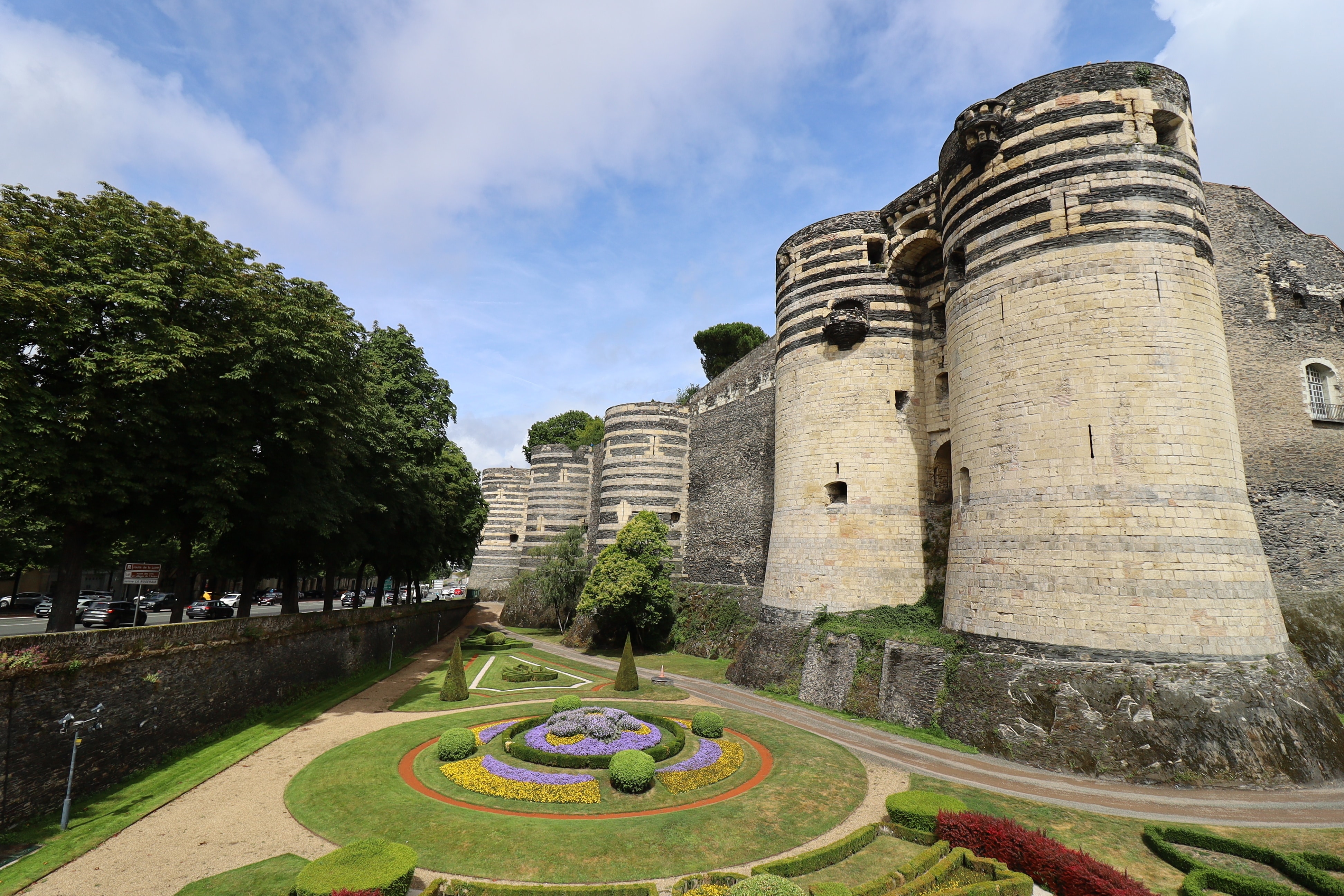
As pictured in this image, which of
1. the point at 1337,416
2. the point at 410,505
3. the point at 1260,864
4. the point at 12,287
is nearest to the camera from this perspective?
the point at 1260,864

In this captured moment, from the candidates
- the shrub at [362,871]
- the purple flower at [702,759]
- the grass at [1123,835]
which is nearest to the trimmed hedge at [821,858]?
the grass at [1123,835]

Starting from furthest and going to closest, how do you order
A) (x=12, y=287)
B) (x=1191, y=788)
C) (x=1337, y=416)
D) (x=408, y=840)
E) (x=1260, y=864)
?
1. (x=1337, y=416)
2. (x=1191, y=788)
3. (x=12, y=287)
4. (x=408, y=840)
5. (x=1260, y=864)

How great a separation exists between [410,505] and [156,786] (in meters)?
14.8

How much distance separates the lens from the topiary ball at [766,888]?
27.0 feet

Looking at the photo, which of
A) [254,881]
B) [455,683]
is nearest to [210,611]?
[455,683]

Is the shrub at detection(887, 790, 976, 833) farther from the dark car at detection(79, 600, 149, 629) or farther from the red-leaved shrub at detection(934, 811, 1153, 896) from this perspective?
the dark car at detection(79, 600, 149, 629)

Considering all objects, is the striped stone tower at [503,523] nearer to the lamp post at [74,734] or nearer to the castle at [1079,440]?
the castle at [1079,440]

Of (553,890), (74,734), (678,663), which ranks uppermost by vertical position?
(74,734)

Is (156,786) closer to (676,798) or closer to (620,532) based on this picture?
(676,798)

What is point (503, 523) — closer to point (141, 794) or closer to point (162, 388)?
point (162, 388)

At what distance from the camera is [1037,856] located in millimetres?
9891

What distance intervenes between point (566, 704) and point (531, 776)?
4.50 meters

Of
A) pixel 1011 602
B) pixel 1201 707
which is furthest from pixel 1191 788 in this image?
pixel 1011 602

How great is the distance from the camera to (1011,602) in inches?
644
